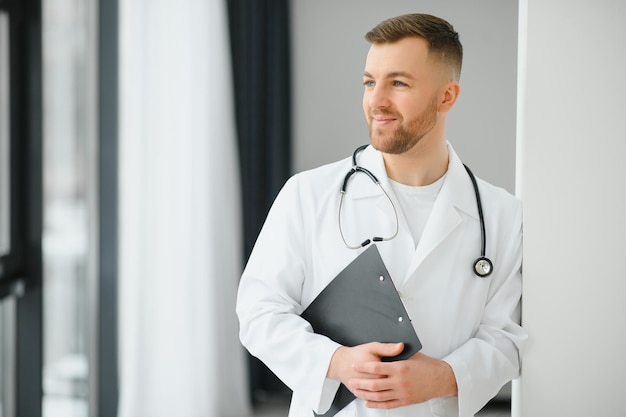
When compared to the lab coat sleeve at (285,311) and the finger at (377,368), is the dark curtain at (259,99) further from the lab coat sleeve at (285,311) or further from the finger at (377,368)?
the finger at (377,368)

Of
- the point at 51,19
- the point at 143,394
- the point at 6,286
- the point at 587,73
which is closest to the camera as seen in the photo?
the point at 587,73

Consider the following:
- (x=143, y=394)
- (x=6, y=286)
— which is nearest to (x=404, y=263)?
(x=6, y=286)

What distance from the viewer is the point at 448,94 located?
1289 mm

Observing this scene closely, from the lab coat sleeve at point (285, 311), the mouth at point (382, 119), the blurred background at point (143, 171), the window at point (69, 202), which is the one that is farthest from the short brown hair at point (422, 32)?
the window at point (69, 202)

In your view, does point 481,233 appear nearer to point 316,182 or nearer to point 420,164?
point 420,164

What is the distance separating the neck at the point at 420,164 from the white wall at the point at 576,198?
19 cm

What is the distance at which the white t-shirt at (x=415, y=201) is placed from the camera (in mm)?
1351

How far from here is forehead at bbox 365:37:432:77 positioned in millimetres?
1217

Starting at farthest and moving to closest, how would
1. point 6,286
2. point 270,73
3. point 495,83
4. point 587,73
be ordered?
point 270,73, point 6,286, point 495,83, point 587,73

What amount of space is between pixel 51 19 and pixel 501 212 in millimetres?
1897

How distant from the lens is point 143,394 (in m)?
2.64

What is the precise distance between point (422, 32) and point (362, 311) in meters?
0.53

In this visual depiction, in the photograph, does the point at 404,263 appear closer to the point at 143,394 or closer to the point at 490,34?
the point at 490,34

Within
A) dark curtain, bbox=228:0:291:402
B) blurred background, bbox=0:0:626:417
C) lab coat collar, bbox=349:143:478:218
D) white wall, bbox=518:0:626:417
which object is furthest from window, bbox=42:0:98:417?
white wall, bbox=518:0:626:417
